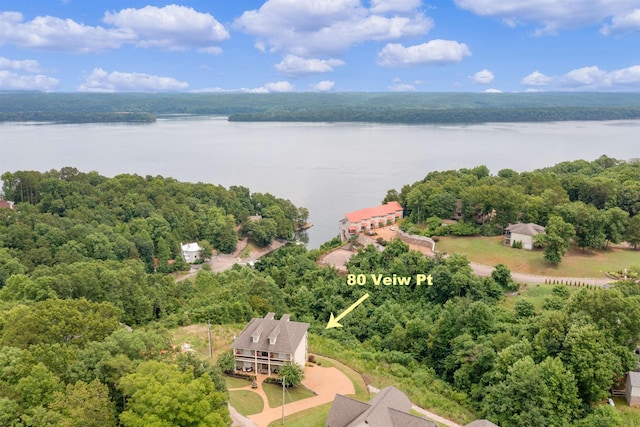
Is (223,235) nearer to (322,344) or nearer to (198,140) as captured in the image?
(322,344)

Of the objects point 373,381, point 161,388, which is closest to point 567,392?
point 373,381

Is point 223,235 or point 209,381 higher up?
point 209,381

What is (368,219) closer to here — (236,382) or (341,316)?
(341,316)

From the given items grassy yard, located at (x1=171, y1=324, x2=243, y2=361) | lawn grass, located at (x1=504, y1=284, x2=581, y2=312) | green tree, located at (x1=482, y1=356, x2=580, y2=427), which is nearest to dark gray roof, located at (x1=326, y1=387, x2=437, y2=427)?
green tree, located at (x1=482, y1=356, x2=580, y2=427)

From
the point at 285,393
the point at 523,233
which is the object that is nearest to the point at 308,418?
the point at 285,393

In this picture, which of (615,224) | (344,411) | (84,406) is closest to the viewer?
(84,406)

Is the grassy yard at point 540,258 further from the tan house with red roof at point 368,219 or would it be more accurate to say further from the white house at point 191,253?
the white house at point 191,253
